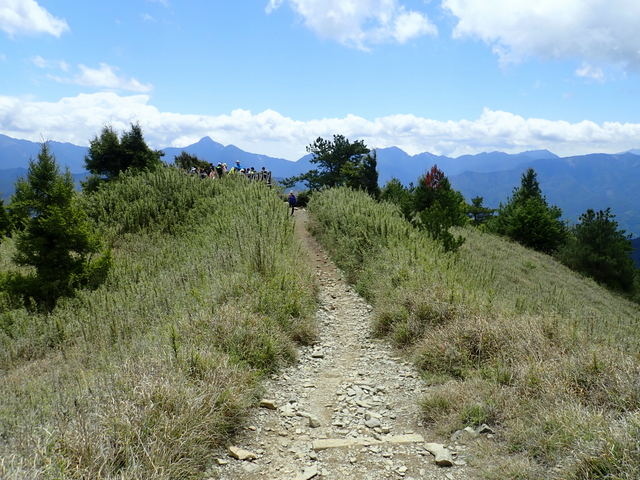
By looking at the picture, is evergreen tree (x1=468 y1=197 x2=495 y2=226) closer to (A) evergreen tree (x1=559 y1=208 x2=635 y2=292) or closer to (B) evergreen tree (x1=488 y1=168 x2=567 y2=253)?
(B) evergreen tree (x1=488 y1=168 x2=567 y2=253)

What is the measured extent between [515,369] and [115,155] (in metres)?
28.3

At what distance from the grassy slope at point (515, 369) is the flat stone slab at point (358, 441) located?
1.19 ft

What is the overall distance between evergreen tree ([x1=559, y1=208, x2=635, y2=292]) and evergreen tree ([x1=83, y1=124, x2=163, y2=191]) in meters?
30.2

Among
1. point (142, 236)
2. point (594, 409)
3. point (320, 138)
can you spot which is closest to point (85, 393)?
point (594, 409)

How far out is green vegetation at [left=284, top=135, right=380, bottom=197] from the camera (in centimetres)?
3189

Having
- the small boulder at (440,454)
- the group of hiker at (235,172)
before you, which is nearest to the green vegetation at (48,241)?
the small boulder at (440,454)

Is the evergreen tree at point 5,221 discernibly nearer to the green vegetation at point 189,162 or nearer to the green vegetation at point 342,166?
the green vegetation at point 189,162

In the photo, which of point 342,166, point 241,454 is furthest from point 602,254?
point 241,454

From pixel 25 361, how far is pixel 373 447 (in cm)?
747

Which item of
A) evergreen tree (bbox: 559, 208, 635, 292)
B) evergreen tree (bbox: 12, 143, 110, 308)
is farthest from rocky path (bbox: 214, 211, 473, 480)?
evergreen tree (bbox: 559, 208, 635, 292)

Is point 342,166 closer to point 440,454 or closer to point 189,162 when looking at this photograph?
point 189,162

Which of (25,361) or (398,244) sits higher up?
(398,244)

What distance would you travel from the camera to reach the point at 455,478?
152 inches

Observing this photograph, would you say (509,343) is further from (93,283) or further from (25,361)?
(93,283)
